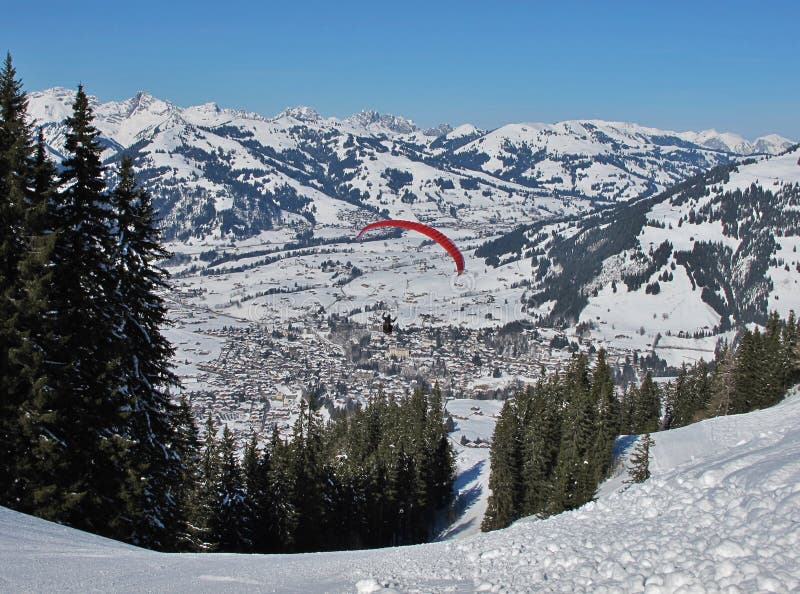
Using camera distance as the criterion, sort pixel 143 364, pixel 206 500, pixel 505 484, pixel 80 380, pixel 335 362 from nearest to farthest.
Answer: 1. pixel 80 380
2. pixel 143 364
3. pixel 206 500
4. pixel 505 484
5. pixel 335 362

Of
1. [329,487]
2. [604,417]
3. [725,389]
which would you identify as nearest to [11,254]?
[329,487]

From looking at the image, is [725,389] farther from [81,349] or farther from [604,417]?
[81,349]

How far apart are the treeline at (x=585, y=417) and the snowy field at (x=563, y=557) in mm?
24197

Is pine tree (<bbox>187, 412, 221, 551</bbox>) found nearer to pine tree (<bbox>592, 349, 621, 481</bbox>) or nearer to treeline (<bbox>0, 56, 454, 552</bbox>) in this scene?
treeline (<bbox>0, 56, 454, 552</bbox>)

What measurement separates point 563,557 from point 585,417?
33175 millimetres

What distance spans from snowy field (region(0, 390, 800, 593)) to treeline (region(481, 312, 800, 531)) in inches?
953

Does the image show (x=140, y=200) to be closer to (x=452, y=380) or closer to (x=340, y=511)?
(x=340, y=511)

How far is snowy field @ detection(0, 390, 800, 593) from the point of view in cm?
842

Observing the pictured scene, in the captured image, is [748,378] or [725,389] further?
[725,389]

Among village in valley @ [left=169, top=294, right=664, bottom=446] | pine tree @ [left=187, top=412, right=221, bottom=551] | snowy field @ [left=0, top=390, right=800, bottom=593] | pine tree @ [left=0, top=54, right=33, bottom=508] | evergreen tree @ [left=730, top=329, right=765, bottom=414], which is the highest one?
pine tree @ [left=0, top=54, right=33, bottom=508]

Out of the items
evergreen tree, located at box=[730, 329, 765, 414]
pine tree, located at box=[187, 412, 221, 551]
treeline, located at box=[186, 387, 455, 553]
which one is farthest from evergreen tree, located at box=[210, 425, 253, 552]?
evergreen tree, located at box=[730, 329, 765, 414]

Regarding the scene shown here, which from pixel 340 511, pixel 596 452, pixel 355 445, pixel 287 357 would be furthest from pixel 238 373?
pixel 596 452

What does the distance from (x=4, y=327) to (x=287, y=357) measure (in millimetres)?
131675

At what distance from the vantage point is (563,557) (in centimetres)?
1022
